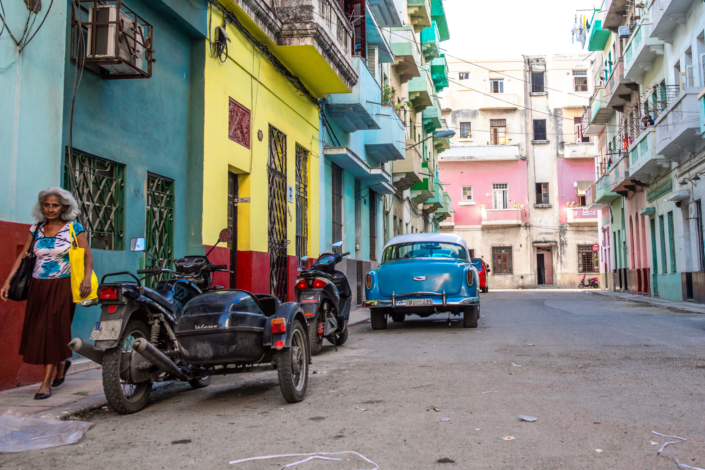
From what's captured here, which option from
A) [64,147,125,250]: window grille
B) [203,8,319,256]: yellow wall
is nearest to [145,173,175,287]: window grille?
[203,8,319,256]: yellow wall

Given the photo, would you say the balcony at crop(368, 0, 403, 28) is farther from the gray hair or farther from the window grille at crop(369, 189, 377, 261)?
the gray hair

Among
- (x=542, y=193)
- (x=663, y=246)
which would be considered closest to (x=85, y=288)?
(x=663, y=246)

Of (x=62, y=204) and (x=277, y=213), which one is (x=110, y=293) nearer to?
(x=62, y=204)

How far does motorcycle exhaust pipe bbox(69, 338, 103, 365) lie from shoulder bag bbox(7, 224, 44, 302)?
103 centimetres

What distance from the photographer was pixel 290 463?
147 inches

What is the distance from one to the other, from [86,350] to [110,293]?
0.45 m

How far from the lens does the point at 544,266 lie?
4941 cm

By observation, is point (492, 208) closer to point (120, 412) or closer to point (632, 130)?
point (632, 130)

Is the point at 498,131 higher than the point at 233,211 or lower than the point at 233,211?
higher

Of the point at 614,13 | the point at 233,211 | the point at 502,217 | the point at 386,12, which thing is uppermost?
the point at 614,13

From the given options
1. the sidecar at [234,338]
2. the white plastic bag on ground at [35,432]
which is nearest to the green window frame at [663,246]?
the sidecar at [234,338]

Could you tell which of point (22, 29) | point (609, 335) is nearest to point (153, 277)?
point (22, 29)

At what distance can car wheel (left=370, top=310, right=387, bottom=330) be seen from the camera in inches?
493

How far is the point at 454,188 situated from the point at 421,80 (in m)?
21.3
